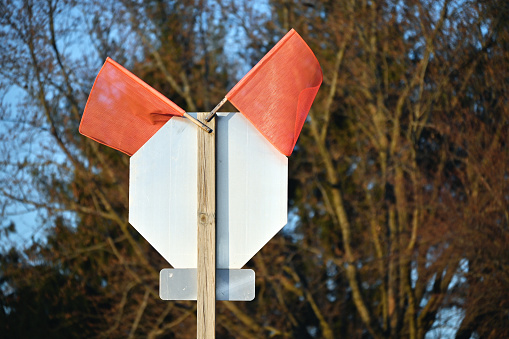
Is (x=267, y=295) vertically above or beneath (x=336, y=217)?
beneath

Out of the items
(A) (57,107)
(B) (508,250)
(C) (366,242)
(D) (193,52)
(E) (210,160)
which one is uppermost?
(D) (193,52)

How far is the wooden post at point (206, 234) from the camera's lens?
9.52 feet

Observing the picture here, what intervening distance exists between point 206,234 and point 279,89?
0.76 meters

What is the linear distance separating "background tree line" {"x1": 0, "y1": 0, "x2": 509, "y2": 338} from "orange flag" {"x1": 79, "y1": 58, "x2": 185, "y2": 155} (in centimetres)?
669

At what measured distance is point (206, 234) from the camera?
9.59 ft

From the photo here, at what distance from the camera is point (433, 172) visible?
1007cm

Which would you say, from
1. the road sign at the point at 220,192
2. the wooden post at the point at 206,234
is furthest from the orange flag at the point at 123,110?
the wooden post at the point at 206,234

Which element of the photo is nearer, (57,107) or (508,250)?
(508,250)

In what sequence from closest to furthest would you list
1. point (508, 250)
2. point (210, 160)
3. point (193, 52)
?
point (210, 160), point (508, 250), point (193, 52)

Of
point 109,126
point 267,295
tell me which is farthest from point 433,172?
point 109,126

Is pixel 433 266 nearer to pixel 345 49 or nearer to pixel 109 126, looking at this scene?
pixel 345 49

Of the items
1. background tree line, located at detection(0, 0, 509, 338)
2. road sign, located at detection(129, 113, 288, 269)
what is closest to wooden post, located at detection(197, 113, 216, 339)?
road sign, located at detection(129, 113, 288, 269)

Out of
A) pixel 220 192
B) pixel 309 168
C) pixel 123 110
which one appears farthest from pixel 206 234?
pixel 309 168

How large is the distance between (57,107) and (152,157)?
28.2 feet
